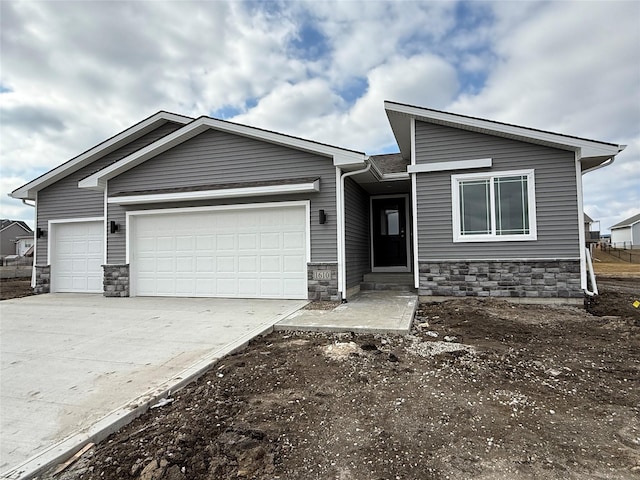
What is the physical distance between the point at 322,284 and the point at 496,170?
4.42 metres

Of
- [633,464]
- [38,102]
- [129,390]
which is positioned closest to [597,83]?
[633,464]

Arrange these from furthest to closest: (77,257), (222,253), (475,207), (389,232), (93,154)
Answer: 1. (389,232)
2. (77,257)
3. (93,154)
4. (222,253)
5. (475,207)

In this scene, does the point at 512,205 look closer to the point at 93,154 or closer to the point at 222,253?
the point at 222,253

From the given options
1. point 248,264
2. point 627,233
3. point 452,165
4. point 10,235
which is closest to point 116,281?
point 248,264

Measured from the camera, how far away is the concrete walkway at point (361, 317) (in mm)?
5309

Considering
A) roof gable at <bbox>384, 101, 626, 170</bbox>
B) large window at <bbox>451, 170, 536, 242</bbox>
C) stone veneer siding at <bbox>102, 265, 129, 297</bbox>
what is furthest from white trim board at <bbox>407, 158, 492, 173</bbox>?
stone veneer siding at <bbox>102, 265, 129, 297</bbox>

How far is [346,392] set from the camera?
3.27 metres

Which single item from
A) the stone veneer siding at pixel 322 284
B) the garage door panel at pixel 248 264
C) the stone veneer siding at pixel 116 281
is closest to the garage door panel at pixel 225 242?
the garage door panel at pixel 248 264

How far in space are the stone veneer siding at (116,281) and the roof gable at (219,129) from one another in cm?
220

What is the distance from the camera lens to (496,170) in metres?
7.53

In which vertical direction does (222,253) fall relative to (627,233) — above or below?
below

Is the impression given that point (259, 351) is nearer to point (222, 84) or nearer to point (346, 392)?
point (346, 392)

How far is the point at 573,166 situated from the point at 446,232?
8.92ft

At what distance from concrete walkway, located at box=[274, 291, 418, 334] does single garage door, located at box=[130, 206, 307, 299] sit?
61.7 inches
